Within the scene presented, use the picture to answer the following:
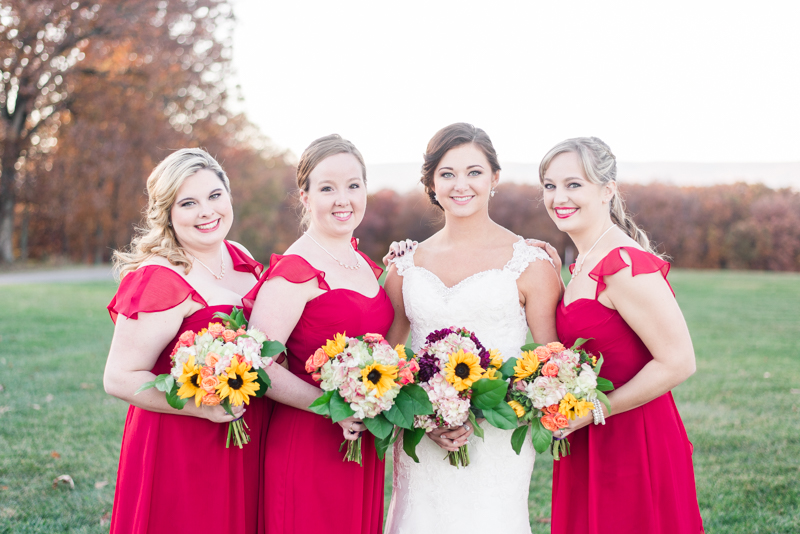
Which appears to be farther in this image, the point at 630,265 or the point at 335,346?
the point at 630,265

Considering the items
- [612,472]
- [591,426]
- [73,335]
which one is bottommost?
[73,335]

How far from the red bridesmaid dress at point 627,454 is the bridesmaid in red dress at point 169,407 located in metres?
1.92

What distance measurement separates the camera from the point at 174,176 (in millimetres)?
3496

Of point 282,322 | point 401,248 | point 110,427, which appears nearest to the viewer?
point 282,322

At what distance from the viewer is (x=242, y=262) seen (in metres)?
3.90

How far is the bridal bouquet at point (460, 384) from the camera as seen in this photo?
9.91 ft

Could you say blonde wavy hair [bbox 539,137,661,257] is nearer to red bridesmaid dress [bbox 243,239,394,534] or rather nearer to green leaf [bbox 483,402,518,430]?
green leaf [bbox 483,402,518,430]

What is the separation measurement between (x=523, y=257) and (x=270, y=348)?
172 centimetres

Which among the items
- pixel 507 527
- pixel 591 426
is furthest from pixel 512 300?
pixel 507 527

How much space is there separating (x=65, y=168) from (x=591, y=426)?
31922 mm

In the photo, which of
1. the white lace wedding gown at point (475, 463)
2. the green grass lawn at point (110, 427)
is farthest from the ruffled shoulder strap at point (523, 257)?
the green grass lawn at point (110, 427)

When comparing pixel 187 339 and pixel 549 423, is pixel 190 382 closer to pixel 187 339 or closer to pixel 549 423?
pixel 187 339

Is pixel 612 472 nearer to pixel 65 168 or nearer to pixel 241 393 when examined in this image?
pixel 241 393

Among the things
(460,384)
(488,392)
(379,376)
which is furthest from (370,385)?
(488,392)
